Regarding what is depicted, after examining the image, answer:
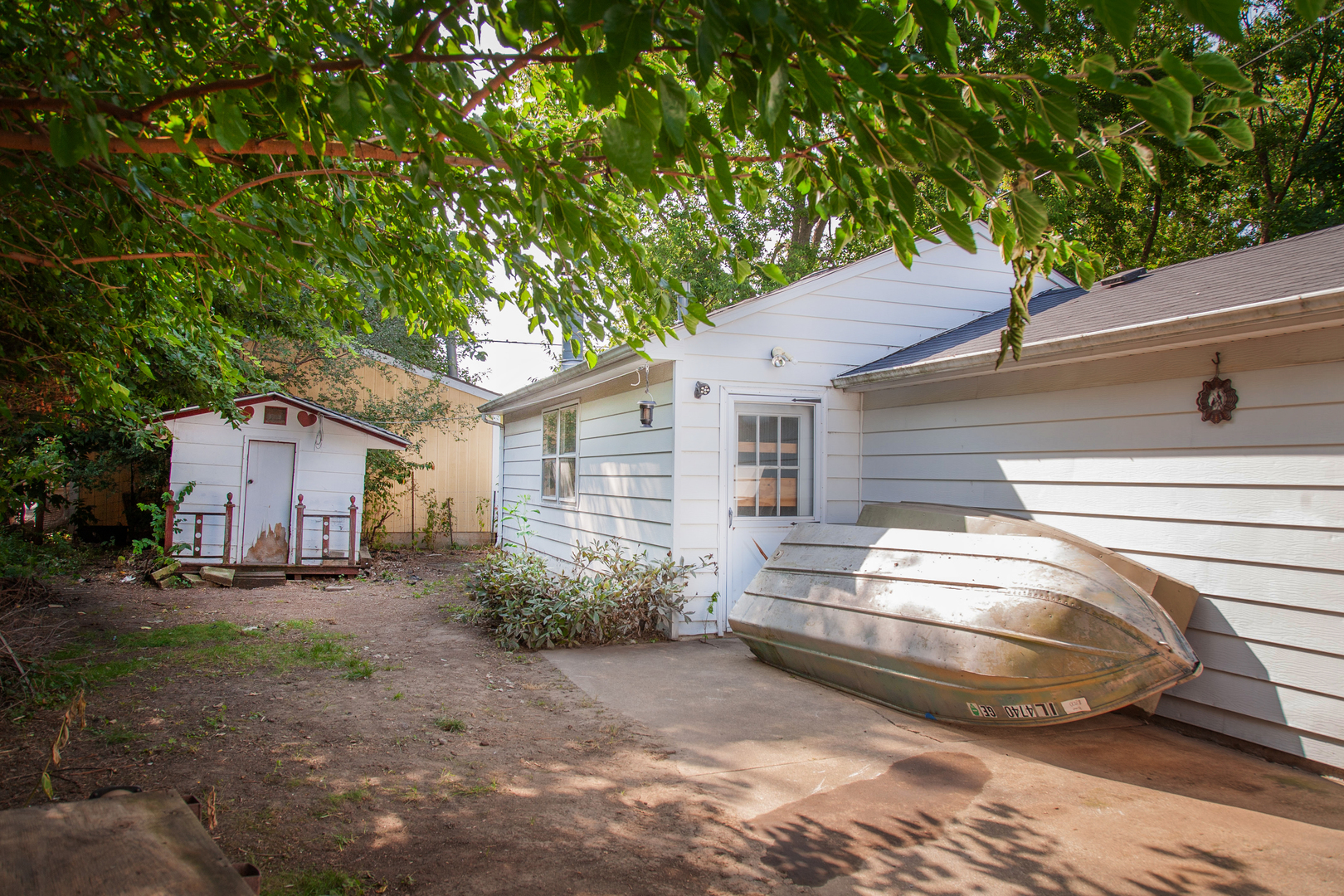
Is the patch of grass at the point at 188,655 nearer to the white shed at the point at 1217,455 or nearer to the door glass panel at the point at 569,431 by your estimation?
the door glass panel at the point at 569,431

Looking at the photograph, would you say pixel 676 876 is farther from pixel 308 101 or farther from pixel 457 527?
pixel 457 527

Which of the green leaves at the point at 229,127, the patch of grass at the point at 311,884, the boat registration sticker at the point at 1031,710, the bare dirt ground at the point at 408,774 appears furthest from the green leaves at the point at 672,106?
the boat registration sticker at the point at 1031,710

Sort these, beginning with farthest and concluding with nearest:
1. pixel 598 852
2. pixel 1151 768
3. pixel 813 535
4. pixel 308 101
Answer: pixel 813 535
pixel 1151 768
pixel 598 852
pixel 308 101

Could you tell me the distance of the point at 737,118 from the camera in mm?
1810

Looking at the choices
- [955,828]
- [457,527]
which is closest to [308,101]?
[955,828]

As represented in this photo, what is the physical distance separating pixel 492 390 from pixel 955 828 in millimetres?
15789

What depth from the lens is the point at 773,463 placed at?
7.21 m

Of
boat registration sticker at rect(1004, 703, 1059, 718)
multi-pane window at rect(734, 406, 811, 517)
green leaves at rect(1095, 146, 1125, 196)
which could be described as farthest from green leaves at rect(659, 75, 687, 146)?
multi-pane window at rect(734, 406, 811, 517)

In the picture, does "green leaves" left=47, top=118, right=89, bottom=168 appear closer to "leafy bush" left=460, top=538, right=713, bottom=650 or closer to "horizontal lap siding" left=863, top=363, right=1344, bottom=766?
"leafy bush" left=460, top=538, right=713, bottom=650

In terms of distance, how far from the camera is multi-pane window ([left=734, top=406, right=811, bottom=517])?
7109 millimetres

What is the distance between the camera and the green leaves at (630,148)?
1651 mm

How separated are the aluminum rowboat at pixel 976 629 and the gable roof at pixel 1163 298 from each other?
1572 mm

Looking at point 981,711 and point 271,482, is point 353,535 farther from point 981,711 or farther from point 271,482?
point 981,711

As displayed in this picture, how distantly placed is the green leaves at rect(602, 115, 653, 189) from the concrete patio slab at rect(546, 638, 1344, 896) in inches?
96.5
